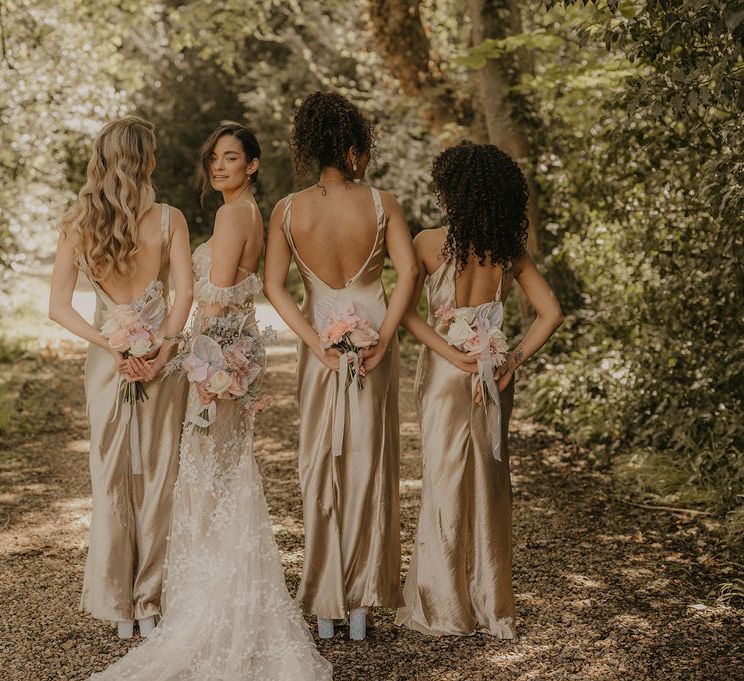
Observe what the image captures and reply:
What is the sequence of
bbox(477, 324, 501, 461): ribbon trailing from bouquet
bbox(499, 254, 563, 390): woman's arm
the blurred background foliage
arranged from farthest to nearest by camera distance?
the blurred background foliage
bbox(499, 254, 563, 390): woman's arm
bbox(477, 324, 501, 461): ribbon trailing from bouquet

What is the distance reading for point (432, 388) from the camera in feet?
13.7

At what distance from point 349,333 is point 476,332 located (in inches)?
21.2

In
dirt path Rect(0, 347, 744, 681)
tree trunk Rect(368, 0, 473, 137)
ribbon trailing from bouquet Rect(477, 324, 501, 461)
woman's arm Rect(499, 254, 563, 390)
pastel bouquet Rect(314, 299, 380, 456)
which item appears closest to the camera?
dirt path Rect(0, 347, 744, 681)

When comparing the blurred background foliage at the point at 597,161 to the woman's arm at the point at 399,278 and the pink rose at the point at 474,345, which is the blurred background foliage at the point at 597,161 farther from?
the pink rose at the point at 474,345

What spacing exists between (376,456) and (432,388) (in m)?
0.38

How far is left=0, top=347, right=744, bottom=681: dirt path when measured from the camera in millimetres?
3828

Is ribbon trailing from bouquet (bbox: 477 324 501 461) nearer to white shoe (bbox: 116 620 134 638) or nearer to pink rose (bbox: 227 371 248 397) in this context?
pink rose (bbox: 227 371 248 397)

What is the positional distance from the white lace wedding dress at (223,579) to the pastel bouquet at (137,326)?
0.19m

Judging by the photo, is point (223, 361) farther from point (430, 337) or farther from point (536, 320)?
point (536, 320)

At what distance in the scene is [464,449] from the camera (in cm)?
411

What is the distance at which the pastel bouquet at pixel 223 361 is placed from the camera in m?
3.85

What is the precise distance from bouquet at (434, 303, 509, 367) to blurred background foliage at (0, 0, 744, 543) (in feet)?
2.95

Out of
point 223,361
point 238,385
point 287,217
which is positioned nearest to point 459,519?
point 238,385

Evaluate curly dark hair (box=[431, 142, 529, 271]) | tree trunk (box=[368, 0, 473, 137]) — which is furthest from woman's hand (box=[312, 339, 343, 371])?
tree trunk (box=[368, 0, 473, 137])
